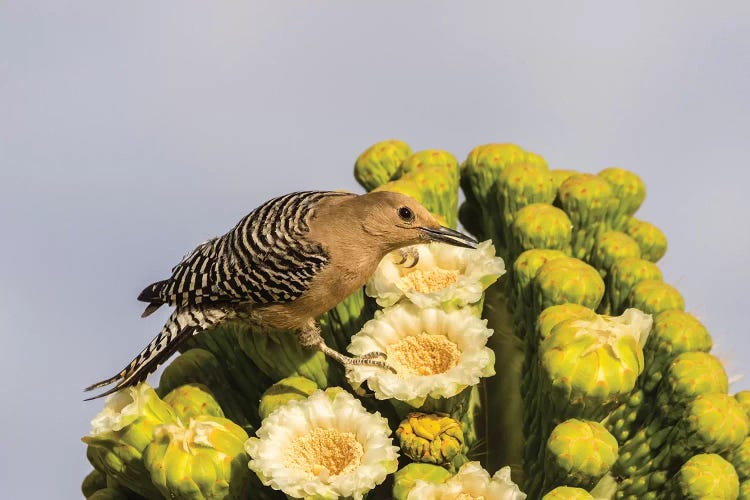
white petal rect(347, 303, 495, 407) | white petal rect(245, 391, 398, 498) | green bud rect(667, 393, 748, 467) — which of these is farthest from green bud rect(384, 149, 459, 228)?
green bud rect(667, 393, 748, 467)

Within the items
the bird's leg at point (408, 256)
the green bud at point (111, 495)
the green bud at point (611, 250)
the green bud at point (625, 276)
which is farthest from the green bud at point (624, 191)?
the green bud at point (111, 495)

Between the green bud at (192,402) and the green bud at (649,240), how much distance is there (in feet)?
8.68

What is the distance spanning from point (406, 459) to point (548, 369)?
0.88 metres

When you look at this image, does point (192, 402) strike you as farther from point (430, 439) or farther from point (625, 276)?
point (625, 276)

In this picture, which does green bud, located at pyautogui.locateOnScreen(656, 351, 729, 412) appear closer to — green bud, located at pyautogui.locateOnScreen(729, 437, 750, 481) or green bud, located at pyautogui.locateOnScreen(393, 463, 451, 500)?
green bud, located at pyautogui.locateOnScreen(729, 437, 750, 481)

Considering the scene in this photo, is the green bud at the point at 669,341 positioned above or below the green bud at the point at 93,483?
above

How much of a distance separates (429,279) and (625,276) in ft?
3.45

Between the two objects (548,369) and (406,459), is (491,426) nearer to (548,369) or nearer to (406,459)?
(406,459)

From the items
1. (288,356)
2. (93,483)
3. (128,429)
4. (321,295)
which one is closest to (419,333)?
(321,295)

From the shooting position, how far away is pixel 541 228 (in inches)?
187

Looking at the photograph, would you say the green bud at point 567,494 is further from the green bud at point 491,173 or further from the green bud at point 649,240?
the green bud at point 649,240

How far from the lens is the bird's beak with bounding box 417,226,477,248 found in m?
4.29

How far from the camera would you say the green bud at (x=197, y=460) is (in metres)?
3.56

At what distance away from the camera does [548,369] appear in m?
3.67
